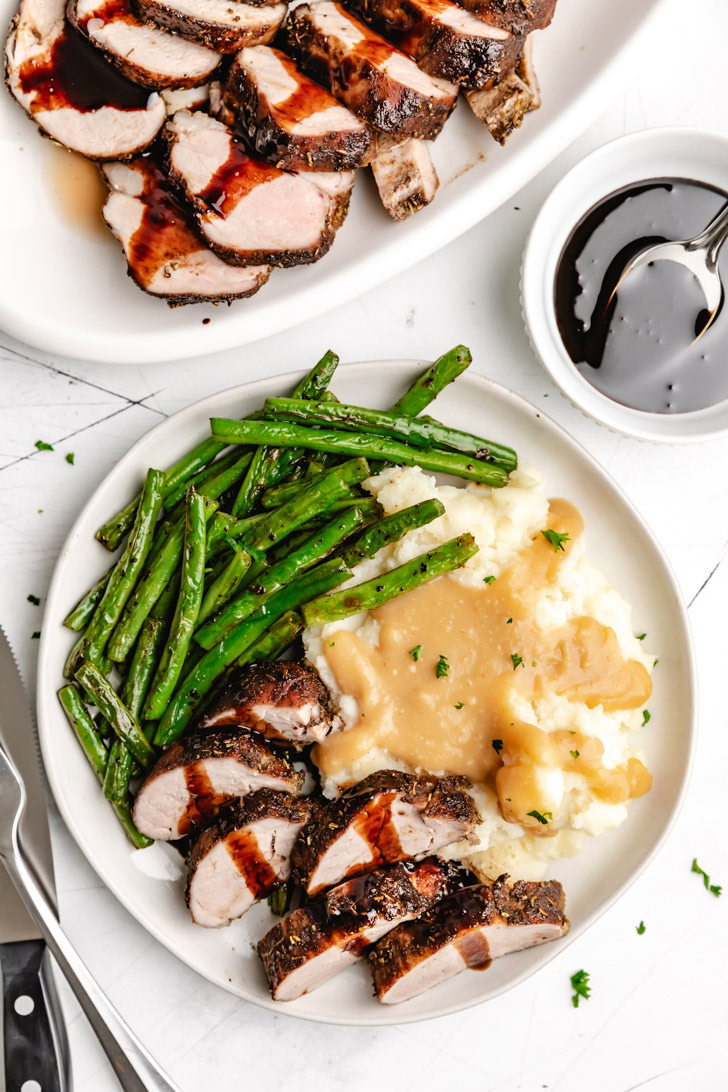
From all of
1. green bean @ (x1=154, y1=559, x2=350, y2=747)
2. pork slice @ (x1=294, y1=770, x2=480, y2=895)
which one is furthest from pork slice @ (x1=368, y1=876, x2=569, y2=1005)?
green bean @ (x1=154, y1=559, x2=350, y2=747)

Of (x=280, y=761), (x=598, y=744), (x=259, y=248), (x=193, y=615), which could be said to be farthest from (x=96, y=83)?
(x=598, y=744)

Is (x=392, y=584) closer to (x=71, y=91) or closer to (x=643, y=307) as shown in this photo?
(x=643, y=307)

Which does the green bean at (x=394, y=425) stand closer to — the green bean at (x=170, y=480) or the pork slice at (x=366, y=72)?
the green bean at (x=170, y=480)

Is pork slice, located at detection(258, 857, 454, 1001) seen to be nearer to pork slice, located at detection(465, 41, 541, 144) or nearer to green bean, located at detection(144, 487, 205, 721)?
green bean, located at detection(144, 487, 205, 721)

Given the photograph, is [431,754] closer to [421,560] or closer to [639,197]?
[421,560]

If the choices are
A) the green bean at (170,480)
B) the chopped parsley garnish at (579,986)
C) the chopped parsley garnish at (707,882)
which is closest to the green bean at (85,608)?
the green bean at (170,480)
